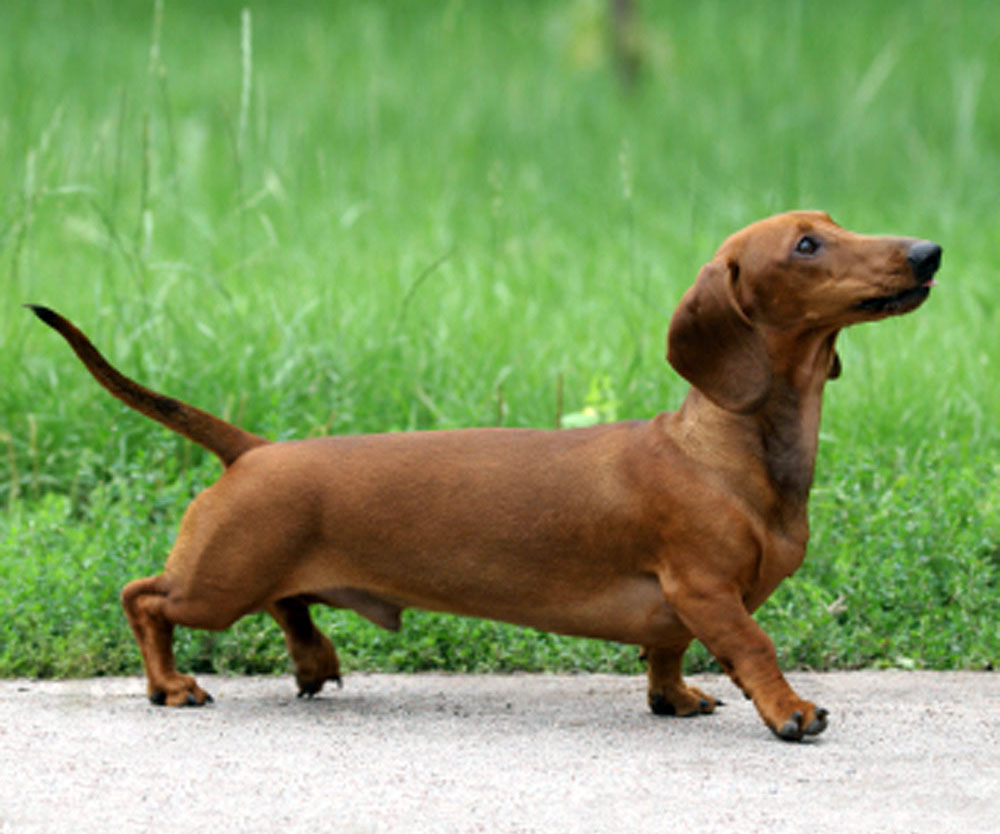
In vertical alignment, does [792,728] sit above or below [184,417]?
below

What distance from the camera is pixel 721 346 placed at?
3295mm

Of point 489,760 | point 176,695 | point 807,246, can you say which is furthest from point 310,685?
point 807,246

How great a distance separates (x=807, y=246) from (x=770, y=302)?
0.14 metres

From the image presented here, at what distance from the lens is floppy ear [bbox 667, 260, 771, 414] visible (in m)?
3.28

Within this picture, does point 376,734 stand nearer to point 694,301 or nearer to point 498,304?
point 694,301

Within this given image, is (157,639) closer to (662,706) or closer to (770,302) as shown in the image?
(662,706)

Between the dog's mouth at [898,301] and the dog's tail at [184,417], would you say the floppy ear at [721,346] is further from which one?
the dog's tail at [184,417]

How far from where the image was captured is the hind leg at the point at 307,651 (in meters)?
3.65

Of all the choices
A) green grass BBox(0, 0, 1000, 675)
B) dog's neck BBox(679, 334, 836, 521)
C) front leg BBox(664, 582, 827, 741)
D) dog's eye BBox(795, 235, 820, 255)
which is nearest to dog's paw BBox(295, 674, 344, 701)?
green grass BBox(0, 0, 1000, 675)

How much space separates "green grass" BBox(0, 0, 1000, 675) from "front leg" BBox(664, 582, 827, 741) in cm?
91

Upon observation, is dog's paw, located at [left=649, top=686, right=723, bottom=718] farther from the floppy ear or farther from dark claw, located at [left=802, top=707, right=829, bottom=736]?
the floppy ear

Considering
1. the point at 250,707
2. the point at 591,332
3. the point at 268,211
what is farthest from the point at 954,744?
the point at 268,211

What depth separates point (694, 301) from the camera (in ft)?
10.8

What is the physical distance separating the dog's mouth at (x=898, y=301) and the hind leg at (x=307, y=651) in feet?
4.81
